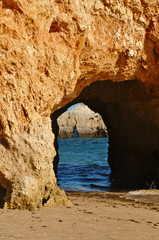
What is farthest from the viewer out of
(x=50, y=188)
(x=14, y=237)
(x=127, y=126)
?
(x=127, y=126)

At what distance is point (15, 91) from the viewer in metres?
5.54

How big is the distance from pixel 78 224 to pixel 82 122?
1704 inches

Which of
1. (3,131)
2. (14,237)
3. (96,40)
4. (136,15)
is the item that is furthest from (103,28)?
(14,237)

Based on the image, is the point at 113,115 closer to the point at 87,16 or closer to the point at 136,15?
the point at 136,15

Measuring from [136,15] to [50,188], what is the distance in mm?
3974

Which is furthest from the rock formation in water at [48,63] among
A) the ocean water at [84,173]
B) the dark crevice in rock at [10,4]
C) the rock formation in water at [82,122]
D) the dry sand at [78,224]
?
the rock formation in water at [82,122]

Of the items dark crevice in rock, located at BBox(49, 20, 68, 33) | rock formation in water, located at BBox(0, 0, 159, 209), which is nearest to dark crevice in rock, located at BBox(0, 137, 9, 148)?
rock formation in water, located at BBox(0, 0, 159, 209)

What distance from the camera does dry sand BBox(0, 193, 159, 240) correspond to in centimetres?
387

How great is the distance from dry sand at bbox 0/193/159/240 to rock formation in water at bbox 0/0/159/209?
51 cm

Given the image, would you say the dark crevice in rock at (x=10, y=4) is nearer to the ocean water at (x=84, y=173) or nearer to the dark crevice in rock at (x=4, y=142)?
the dark crevice in rock at (x=4, y=142)

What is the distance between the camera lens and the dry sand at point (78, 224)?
387 cm

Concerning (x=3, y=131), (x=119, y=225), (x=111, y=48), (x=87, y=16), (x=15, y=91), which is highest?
(x=87, y=16)

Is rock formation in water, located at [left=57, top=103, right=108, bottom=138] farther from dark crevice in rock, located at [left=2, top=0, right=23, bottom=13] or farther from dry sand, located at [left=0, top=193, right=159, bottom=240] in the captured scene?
dry sand, located at [left=0, top=193, right=159, bottom=240]

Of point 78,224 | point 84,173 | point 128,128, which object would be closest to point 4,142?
point 78,224
